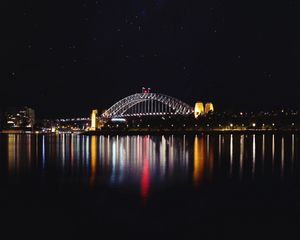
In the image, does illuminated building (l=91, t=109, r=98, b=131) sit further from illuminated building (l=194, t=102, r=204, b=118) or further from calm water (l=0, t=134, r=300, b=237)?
calm water (l=0, t=134, r=300, b=237)

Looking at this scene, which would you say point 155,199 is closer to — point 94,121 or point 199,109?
point 199,109

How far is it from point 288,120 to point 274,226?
63.9 metres

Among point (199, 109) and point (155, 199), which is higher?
point (199, 109)

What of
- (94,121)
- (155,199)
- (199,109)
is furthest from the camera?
(94,121)

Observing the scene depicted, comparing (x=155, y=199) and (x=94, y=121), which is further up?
(x=94, y=121)

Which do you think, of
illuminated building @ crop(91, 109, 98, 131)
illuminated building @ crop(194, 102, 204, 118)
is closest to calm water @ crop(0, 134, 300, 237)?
illuminated building @ crop(194, 102, 204, 118)

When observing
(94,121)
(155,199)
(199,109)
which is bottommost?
(155,199)

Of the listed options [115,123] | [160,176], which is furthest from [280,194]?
[115,123]

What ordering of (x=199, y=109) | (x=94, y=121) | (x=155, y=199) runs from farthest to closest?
(x=94, y=121) < (x=199, y=109) < (x=155, y=199)

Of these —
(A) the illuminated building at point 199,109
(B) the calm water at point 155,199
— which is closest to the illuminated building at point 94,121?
(A) the illuminated building at point 199,109

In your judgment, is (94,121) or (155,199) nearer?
(155,199)

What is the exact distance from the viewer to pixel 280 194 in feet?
31.9

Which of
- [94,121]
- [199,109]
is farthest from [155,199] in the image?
[94,121]

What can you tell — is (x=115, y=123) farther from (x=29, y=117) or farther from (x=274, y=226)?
(x=274, y=226)
